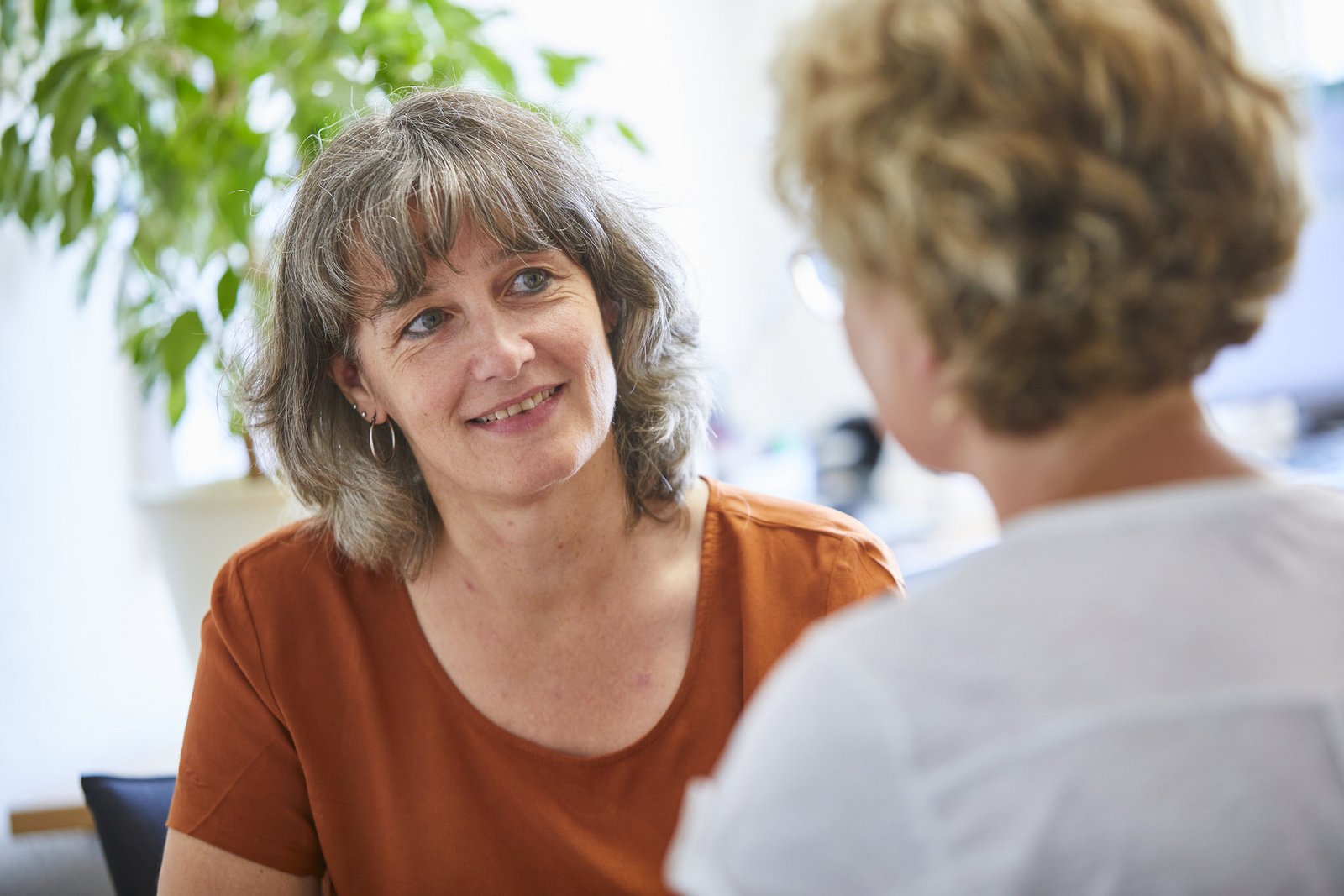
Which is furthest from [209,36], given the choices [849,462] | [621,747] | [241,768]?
[849,462]

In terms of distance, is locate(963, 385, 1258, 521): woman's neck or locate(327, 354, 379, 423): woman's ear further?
locate(327, 354, 379, 423): woman's ear

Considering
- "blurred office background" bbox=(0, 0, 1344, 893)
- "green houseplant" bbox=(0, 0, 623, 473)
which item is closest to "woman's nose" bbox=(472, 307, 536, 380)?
"blurred office background" bbox=(0, 0, 1344, 893)

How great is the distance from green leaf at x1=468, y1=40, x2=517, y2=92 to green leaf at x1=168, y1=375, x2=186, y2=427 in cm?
60

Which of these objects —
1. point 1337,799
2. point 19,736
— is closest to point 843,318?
point 1337,799

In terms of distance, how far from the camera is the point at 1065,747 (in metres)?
0.56

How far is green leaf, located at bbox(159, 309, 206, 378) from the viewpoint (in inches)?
66.3

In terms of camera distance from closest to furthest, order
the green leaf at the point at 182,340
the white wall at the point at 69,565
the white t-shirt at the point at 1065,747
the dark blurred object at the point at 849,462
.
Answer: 1. the white t-shirt at the point at 1065,747
2. the green leaf at the point at 182,340
3. the white wall at the point at 69,565
4. the dark blurred object at the point at 849,462

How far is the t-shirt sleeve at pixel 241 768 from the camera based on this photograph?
1.25m

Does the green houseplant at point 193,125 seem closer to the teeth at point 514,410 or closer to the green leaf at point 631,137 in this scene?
the green leaf at point 631,137

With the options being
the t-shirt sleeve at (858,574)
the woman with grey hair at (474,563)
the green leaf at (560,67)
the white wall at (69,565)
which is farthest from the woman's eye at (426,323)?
the white wall at (69,565)

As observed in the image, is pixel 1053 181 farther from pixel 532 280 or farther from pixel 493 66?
pixel 493 66

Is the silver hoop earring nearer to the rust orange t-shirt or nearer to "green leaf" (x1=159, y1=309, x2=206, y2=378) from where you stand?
the rust orange t-shirt

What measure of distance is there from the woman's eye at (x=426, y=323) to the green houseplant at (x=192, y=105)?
1.19ft

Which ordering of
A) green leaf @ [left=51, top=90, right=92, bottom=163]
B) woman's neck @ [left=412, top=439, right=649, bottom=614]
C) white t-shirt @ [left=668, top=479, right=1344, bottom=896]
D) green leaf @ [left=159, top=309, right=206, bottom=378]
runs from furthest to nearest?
green leaf @ [left=159, top=309, right=206, bottom=378], green leaf @ [left=51, top=90, right=92, bottom=163], woman's neck @ [left=412, top=439, right=649, bottom=614], white t-shirt @ [left=668, top=479, right=1344, bottom=896]
